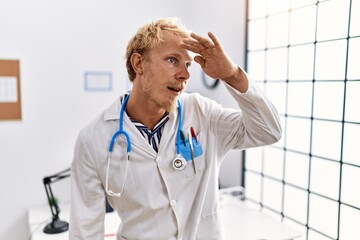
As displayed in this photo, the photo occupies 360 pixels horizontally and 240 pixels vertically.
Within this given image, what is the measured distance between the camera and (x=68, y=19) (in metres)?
2.12

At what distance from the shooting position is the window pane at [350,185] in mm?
1867

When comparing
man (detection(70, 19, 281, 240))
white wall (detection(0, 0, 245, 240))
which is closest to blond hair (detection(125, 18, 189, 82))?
man (detection(70, 19, 281, 240))

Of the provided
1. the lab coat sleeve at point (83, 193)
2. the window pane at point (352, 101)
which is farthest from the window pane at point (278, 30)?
the lab coat sleeve at point (83, 193)

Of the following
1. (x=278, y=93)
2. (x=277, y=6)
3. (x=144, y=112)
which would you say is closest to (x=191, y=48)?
(x=144, y=112)

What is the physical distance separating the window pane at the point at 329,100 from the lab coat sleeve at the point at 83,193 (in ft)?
4.89

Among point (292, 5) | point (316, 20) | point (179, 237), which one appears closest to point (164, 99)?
point (179, 237)

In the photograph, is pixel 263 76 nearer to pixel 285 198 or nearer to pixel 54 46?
pixel 285 198

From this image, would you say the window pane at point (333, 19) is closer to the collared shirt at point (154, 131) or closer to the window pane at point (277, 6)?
the window pane at point (277, 6)

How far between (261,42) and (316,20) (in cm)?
60

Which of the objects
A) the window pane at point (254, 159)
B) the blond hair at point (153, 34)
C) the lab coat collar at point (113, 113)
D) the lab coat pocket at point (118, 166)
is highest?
the blond hair at point (153, 34)

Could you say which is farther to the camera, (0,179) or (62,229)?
(0,179)

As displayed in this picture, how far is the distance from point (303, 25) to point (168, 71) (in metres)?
1.42

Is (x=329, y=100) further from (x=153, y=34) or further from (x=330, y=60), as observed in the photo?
(x=153, y=34)

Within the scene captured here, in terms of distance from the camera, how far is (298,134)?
7.52 ft
